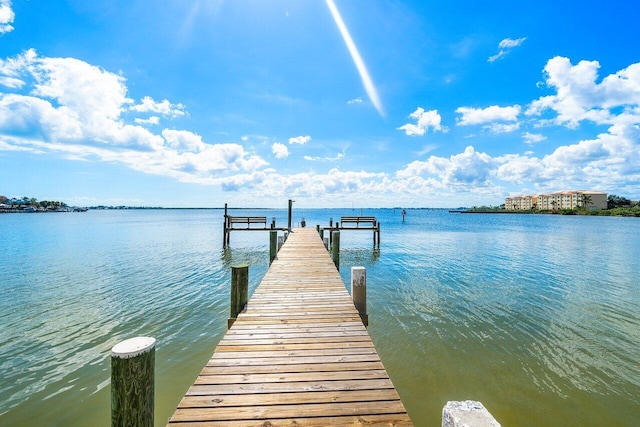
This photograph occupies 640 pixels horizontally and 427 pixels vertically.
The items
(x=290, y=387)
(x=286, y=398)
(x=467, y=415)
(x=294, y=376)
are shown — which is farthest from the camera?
(x=294, y=376)

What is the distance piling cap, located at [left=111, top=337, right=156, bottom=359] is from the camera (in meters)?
2.56

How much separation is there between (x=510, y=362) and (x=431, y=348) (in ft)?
5.85

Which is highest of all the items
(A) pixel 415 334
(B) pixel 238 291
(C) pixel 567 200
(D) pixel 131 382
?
(C) pixel 567 200

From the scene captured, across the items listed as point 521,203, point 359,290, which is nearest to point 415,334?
point 359,290

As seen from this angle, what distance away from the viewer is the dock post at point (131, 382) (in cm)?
257

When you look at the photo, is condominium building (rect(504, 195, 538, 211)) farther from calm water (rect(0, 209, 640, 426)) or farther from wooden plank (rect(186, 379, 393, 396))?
wooden plank (rect(186, 379, 393, 396))

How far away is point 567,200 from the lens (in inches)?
5123

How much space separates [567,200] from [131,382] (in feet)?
579

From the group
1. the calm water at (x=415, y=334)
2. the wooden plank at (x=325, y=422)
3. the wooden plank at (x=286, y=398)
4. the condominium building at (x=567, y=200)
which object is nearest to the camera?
the wooden plank at (x=325, y=422)

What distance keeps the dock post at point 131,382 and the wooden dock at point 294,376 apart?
1.13ft

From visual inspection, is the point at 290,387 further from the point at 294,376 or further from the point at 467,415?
the point at 467,415

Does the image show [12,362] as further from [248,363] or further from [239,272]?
[248,363]

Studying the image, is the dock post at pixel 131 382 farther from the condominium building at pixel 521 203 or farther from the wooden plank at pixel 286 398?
the condominium building at pixel 521 203

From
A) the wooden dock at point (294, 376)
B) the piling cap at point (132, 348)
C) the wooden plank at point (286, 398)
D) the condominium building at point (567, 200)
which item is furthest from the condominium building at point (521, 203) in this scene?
the piling cap at point (132, 348)
